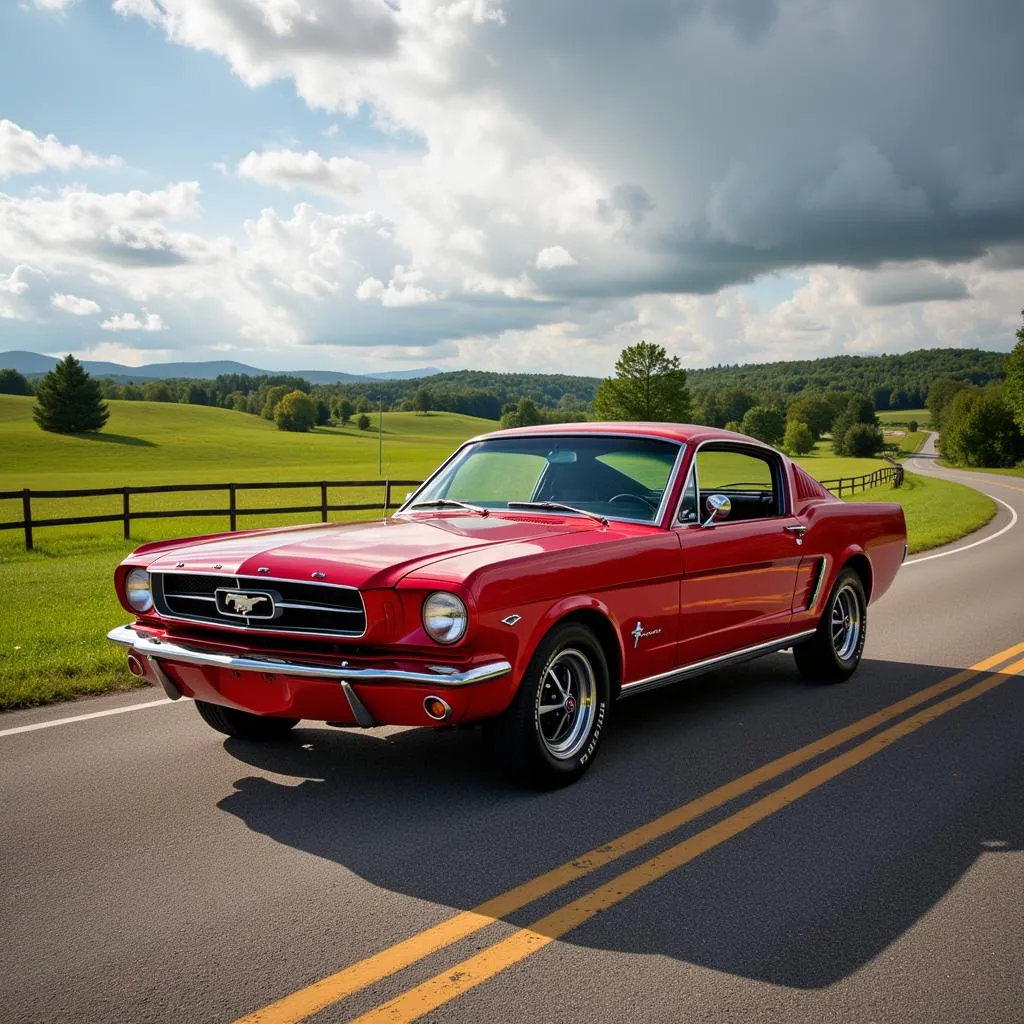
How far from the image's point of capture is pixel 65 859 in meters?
4.06

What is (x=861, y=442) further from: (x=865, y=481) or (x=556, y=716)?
(x=556, y=716)

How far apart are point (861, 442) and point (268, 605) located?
Result: 440ft

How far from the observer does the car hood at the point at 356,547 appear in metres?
4.50

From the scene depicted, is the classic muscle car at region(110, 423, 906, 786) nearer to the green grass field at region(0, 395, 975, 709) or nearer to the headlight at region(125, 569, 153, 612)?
the headlight at region(125, 569, 153, 612)

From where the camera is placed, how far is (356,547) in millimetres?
4871

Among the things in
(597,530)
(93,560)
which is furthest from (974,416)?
(597,530)

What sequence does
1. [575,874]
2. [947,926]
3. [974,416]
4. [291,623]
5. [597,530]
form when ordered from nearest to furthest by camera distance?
[947,926] → [575,874] → [291,623] → [597,530] → [974,416]

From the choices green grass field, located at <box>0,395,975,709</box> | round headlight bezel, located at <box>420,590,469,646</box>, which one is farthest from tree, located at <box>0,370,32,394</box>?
round headlight bezel, located at <box>420,590,469,646</box>

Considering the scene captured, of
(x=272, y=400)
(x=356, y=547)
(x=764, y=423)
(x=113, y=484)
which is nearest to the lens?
(x=356, y=547)

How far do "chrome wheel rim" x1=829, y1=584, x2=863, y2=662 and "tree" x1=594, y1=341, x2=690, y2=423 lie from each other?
256 feet

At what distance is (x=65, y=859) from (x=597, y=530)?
2.87m

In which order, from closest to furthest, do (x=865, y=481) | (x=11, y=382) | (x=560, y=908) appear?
(x=560, y=908) → (x=865, y=481) → (x=11, y=382)

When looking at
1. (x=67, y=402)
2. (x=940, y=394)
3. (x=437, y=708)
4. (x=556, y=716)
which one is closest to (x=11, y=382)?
(x=67, y=402)

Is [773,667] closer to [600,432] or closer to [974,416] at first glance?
[600,432]
